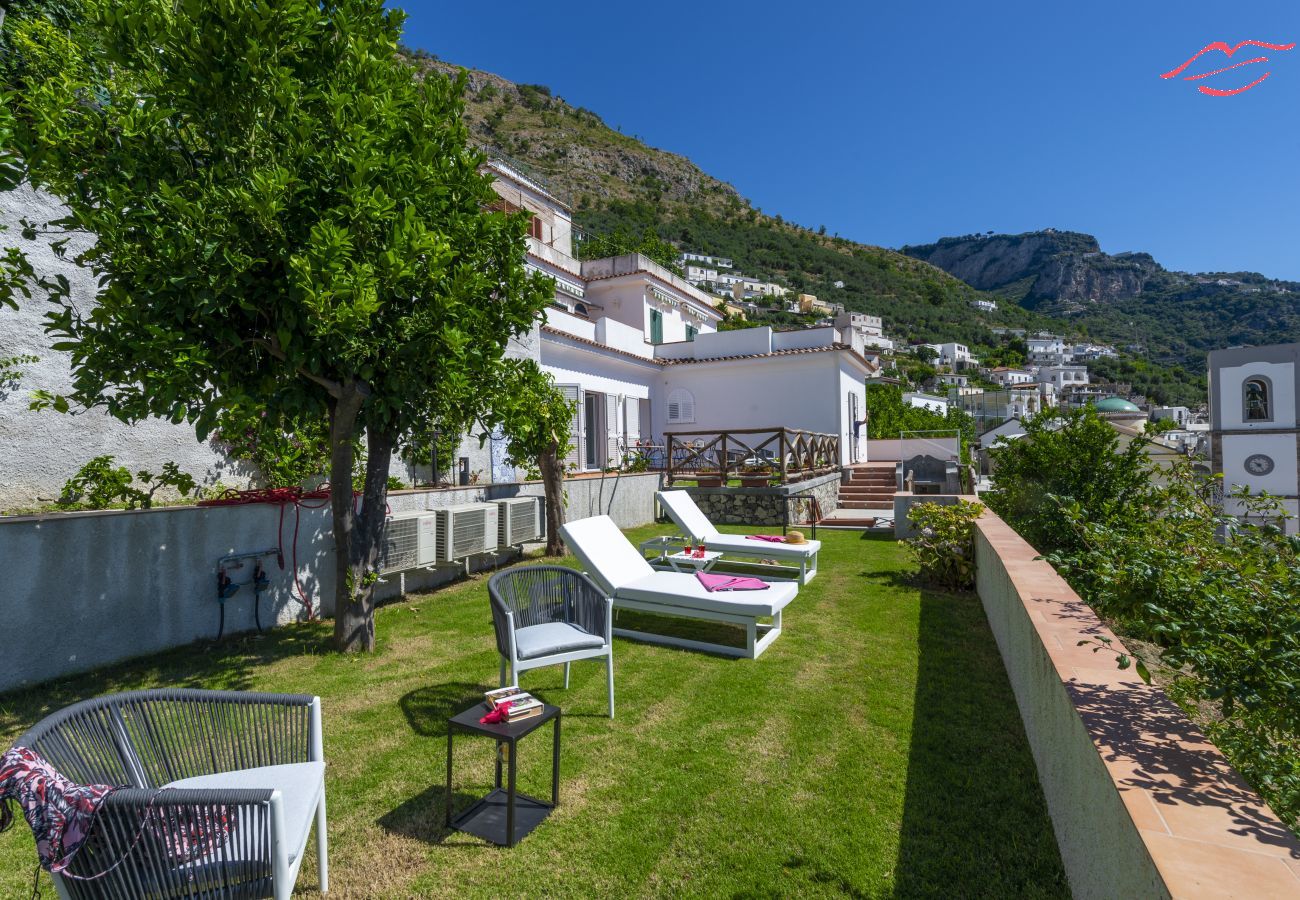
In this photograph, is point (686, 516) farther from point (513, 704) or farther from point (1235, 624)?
point (1235, 624)

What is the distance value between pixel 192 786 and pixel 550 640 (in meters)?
2.04

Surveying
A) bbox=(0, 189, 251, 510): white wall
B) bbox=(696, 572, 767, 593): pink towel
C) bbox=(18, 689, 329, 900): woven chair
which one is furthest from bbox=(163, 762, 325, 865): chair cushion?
bbox=(0, 189, 251, 510): white wall

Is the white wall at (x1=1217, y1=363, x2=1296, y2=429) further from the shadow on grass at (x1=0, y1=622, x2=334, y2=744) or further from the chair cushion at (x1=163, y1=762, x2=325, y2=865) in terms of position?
the chair cushion at (x1=163, y1=762, x2=325, y2=865)

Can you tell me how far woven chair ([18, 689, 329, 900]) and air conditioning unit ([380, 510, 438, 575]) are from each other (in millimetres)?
4383

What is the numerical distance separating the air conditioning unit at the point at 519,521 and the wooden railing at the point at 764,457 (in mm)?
5352

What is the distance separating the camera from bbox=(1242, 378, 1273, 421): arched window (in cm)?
3200

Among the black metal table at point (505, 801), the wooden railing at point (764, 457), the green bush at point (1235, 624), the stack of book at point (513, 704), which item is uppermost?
the wooden railing at point (764, 457)

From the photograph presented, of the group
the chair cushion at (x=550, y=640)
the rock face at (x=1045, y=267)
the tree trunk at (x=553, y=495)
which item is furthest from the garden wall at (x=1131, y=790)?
the rock face at (x=1045, y=267)

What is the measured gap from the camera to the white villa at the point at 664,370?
16.6m

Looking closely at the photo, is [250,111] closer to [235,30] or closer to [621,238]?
[235,30]

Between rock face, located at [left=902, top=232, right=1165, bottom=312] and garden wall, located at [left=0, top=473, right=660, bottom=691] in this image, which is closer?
garden wall, located at [left=0, top=473, right=660, bottom=691]

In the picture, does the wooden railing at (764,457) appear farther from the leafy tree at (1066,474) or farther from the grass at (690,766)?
the grass at (690,766)

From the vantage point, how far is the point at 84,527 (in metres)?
4.85

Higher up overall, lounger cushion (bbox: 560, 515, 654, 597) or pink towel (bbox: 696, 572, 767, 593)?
lounger cushion (bbox: 560, 515, 654, 597)
